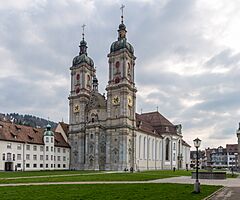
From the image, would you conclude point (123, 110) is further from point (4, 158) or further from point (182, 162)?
point (182, 162)

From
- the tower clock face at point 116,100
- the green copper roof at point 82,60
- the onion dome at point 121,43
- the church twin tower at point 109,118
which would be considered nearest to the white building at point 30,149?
the church twin tower at point 109,118

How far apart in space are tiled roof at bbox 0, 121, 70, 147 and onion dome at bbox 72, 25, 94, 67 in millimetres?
22677

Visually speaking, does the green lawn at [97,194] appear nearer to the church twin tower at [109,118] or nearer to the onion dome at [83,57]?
the church twin tower at [109,118]

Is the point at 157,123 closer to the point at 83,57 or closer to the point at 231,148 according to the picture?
the point at 83,57

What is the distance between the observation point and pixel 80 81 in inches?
3974

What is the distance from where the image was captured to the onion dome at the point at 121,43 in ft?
302

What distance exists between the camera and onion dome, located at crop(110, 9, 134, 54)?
302 ft

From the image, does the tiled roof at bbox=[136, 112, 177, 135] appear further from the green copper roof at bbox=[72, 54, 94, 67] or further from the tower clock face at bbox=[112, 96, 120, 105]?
the green copper roof at bbox=[72, 54, 94, 67]

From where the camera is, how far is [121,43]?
302 feet

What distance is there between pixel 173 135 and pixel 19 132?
48879mm

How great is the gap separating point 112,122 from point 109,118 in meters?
1.41

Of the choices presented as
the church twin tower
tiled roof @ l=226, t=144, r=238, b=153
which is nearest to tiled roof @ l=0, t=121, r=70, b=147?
the church twin tower

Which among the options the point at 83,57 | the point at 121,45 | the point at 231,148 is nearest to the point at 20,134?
the point at 83,57

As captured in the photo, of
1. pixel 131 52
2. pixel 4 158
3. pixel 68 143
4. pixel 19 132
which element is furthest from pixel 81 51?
pixel 4 158
